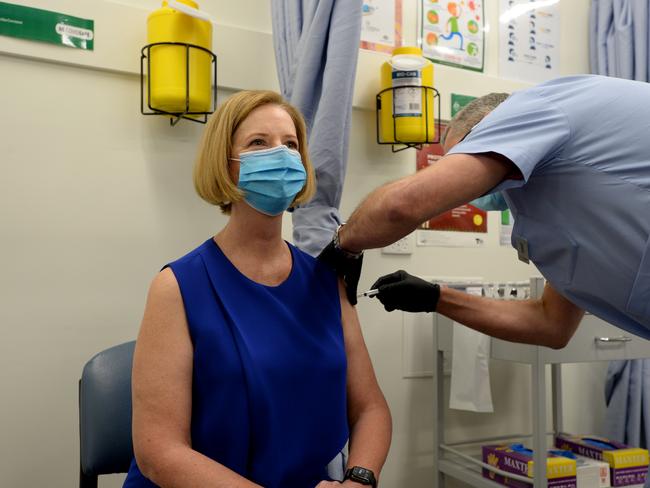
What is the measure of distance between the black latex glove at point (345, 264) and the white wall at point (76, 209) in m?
0.66

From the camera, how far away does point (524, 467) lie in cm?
181

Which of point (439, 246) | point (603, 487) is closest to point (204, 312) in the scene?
point (439, 246)

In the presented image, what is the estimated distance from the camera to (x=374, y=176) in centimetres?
208

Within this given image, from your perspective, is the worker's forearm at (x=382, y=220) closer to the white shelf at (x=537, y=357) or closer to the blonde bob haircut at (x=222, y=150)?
the blonde bob haircut at (x=222, y=150)

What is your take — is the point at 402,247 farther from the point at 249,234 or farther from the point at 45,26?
the point at 45,26

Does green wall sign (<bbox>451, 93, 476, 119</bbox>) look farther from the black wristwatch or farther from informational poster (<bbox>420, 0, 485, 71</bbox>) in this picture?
the black wristwatch

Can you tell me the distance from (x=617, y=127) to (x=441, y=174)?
0.33 meters

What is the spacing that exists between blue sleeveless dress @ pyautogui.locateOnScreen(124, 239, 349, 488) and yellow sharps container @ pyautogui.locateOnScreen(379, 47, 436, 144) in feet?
3.14

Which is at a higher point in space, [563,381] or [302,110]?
[302,110]

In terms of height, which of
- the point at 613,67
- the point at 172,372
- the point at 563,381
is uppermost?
the point at 613,67

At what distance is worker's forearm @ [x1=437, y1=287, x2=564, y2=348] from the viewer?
4.53ft

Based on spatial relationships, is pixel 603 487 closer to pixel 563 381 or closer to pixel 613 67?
pixel 563 381

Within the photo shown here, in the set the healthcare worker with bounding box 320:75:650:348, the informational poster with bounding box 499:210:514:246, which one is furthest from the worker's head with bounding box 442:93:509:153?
the informational poster with bounding box 499:210:514:246

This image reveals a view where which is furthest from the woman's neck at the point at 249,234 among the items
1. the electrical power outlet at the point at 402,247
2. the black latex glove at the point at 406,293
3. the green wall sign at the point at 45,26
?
the electrical power outlet at the point at 402,247
